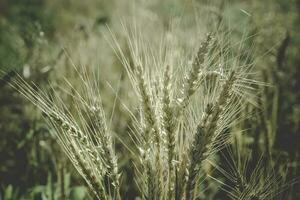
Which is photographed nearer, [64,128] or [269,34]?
[64,128]

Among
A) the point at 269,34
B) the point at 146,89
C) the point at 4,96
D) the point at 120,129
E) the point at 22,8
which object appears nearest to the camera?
the point at 146,89

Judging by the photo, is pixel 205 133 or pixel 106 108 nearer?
pixel 205 133

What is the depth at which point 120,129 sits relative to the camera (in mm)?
2102

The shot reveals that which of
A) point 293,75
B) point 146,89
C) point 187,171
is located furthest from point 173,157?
point 293,75

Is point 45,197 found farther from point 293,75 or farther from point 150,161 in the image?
point 293,75

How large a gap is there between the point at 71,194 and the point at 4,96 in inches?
49.5

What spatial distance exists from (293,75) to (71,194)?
1.49 m

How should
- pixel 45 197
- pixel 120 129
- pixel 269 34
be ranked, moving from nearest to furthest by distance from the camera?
pixel 45 197 < pixel 120 129 < pixel 269 34

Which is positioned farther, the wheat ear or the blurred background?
the blurred background

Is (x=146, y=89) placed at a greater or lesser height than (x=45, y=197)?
greater

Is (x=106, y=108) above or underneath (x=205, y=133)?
above

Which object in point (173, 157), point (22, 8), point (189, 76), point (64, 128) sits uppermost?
point (22, 8)

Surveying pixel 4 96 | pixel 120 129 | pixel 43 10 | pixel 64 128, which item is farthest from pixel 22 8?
pixel 64 128

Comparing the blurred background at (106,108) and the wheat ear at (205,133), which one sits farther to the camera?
the blurred background at (106,108)
